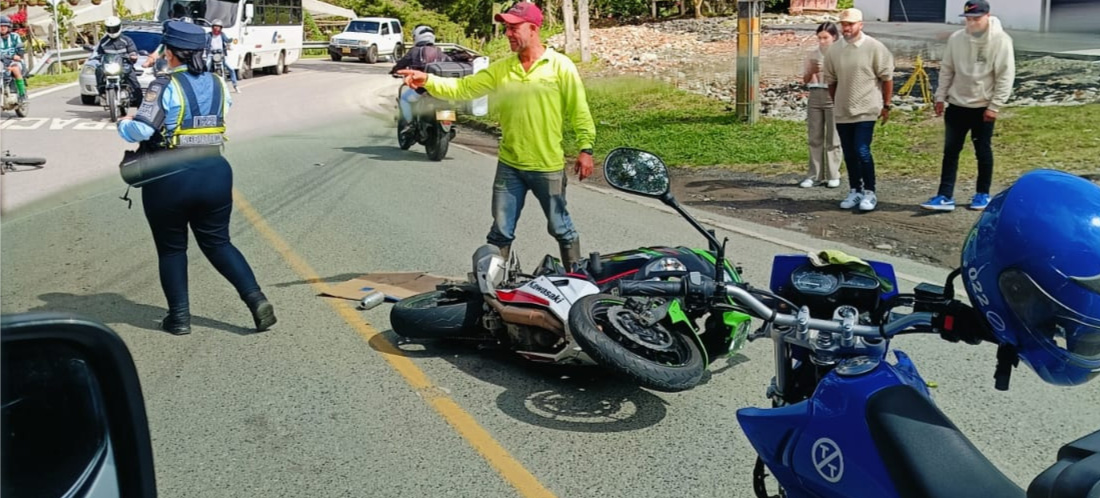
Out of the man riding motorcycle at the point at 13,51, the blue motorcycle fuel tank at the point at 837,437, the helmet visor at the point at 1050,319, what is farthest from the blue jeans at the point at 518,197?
the man riding motorcycle at the point at 13,51

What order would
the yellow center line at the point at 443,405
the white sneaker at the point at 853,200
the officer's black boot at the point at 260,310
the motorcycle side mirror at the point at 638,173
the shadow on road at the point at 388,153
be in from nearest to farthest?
the motorcycle side mirror at the point at 638,173 → the yellow center line at the point at 443,405 → the officer's black boot at the point at 260,310 → the white sneaker at the point at 853,200 → the shadow on road at the point at 388,153

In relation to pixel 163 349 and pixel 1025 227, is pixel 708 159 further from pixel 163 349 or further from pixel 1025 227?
pixel 1025 227

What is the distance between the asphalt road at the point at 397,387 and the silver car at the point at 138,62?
1031cm

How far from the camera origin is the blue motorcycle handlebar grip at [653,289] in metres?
3.05

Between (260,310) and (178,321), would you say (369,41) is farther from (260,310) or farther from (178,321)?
(260,310)

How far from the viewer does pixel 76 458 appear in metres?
1.77

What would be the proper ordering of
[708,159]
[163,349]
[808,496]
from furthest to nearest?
[708,159] < [163,349] < [808,496]

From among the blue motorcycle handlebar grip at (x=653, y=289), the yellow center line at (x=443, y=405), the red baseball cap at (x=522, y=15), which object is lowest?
the yellow center line at (x=443, y=405)

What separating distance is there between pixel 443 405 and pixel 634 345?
108cm

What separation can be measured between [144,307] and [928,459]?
6.19 m

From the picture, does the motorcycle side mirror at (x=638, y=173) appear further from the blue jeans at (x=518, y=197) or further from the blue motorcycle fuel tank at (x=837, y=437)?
the blue jeans at (x=518, y=197)

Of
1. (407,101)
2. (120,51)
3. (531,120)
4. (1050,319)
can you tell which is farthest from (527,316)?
(120,51)

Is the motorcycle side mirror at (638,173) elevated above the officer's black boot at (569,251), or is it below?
above

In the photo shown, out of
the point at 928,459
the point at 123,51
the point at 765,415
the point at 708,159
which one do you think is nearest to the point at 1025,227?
the point at 928,459
